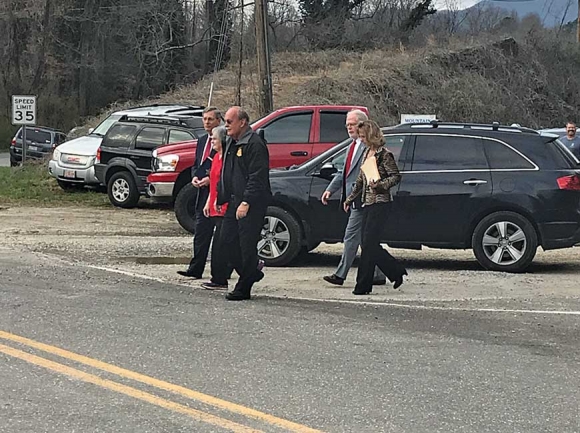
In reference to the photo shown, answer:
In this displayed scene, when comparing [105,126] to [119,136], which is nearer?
[119,136]

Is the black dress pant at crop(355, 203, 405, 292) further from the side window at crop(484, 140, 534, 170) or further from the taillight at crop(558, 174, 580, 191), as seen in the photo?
the taillight at crop(558, 174, 580, 191)

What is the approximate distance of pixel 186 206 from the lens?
47.4 ft

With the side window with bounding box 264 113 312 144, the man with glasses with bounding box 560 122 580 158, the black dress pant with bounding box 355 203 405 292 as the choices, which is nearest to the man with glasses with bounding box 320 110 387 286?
the black dress pant with bounding box 355 203 405 292

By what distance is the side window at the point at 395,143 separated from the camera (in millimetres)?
11289

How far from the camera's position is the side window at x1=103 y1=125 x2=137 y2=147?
723 inches

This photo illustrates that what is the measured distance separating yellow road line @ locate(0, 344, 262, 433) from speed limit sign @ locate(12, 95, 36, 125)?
657 inches

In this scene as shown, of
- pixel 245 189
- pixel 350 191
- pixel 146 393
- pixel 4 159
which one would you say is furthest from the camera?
pixel 4 159

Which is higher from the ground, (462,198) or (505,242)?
(462,198)

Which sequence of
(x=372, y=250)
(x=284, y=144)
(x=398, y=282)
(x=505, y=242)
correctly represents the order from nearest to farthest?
(x=372, y=250) → (x=398, y=282) → (x=505, y=242) → (x=284, y=144)

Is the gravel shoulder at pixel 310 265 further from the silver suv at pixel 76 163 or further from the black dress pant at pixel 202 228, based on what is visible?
the silver suv at pixel 76 163

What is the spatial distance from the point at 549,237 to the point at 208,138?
13.2 feet

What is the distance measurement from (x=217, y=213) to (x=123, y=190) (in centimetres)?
933

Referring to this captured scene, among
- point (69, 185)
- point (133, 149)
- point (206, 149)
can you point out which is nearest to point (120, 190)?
point (133, 149)

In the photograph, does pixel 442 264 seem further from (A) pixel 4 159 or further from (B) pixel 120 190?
(A) pixel 4 159
